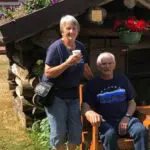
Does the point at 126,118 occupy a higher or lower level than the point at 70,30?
lower

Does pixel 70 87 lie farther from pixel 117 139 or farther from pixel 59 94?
pixel 117 139

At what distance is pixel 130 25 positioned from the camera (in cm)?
745

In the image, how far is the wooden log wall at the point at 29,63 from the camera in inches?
283

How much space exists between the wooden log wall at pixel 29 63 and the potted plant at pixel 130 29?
37.4 inches

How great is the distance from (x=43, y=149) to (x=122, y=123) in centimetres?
196

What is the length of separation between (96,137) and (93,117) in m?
0.22

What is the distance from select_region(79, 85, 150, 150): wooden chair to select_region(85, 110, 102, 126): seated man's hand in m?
0.06

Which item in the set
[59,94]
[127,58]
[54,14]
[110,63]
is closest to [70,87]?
[59,94]

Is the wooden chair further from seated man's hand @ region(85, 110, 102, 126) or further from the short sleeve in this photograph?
the short sleeve

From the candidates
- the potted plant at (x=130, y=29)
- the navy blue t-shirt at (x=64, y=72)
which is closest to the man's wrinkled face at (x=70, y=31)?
the navy blue t-shirt at (x=64, y=72)

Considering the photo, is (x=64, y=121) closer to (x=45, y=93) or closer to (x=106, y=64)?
(x=45, y=93)

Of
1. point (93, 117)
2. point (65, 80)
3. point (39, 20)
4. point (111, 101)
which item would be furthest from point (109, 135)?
point (39, 20)

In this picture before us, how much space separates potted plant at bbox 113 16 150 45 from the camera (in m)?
7.41

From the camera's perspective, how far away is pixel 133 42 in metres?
7.51
